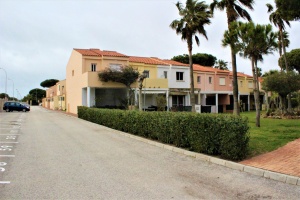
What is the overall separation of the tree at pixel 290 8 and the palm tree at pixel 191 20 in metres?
12.4

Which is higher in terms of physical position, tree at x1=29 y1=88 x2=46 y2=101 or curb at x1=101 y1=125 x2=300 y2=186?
tree at x1=29 y1=88 x2=46 y2=101

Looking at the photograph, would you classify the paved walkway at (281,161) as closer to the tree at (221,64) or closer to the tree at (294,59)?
the tree at (294,59)

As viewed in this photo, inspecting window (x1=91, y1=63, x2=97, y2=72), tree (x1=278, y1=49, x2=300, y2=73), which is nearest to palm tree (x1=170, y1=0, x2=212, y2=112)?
window (x1=91, y1=63, x2=97, y2=72)

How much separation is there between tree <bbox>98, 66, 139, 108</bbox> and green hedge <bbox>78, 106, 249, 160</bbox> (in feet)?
48.0

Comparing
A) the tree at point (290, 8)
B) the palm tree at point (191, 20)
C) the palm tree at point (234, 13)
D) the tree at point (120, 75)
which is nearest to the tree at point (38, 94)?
the tree at point (120, 75)

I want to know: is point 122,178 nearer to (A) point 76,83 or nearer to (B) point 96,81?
(B) point 96,81

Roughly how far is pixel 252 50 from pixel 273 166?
9.46m

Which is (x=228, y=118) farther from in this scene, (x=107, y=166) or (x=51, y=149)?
(x=51, y=149)

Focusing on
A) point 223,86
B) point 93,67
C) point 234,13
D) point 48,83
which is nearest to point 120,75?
point 93,67

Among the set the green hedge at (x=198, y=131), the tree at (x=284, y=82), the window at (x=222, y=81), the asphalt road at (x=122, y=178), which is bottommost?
the asphalt road at (x=122, y=178)

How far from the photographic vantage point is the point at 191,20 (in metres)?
25.0

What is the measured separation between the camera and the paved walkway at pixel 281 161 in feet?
22.1

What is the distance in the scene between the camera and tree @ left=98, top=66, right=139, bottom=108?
2828 cm

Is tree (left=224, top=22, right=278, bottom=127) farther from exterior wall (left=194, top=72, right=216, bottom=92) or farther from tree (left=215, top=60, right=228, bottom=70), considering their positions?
tree (left=215, top=60, right=228, bottom=70)
